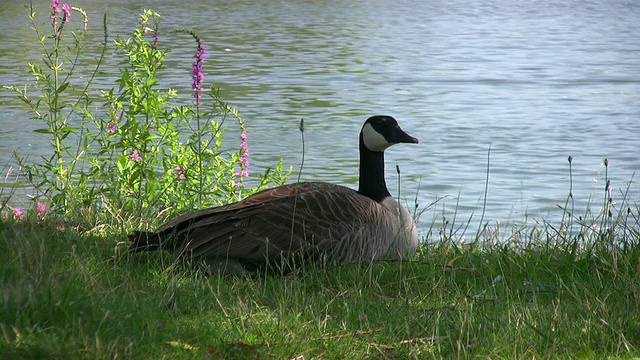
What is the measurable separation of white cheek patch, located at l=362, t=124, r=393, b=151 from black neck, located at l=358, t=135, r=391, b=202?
3 centimetres

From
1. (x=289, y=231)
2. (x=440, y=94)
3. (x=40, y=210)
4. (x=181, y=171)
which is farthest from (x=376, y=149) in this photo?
(x=440, y=94)

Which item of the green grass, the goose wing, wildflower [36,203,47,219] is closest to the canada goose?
the goose wing

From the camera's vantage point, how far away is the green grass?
4094 mm

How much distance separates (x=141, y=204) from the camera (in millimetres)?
7359

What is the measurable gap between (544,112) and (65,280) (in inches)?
467

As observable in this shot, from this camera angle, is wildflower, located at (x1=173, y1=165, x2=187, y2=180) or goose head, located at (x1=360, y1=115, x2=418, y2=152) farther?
wildflower, located at (x1=173, y1=165, x2=187, y2=180)

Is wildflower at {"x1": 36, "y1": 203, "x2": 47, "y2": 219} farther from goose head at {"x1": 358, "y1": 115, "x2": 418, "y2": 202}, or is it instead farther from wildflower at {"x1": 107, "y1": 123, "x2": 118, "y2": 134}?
goose head at {"x1": 358, "y1": 115, "x2": 418, "y2": 202}

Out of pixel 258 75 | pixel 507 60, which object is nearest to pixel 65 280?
pixel 258 75

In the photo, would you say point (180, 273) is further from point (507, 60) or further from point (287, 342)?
point (507, 60)

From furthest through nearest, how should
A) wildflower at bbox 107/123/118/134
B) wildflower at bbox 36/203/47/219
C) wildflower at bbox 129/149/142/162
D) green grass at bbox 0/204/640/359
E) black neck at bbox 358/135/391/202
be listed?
wildflower at bbox 107/123/118/134 < wildflower at bbox 129/149/142/162 < black neck at bbox 358/135/391/202 < wildflower at bbox 36/203/47/219 < green grass at bbox 0/204/640/359

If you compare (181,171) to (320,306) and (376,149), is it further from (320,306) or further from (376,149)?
(320,306)

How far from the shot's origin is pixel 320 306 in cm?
494

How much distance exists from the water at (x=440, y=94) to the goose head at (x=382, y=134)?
3.83ft

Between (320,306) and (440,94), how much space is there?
41.8ft
